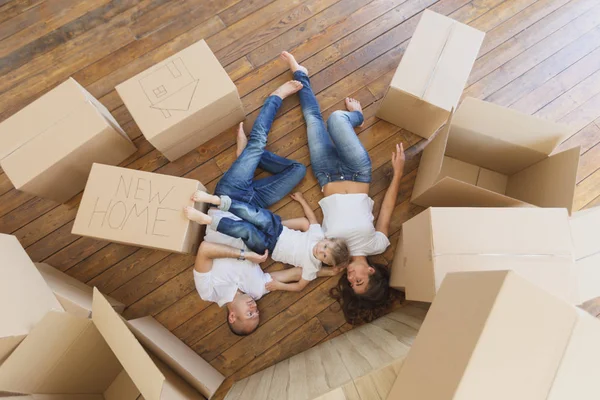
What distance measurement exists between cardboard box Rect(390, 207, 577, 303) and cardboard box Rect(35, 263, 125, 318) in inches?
44.2

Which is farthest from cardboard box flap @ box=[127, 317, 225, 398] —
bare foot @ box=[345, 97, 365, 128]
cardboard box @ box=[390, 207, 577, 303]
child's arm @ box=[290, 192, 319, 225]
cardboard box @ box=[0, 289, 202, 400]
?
bare foot @ box=[345, 97, 365, 128]

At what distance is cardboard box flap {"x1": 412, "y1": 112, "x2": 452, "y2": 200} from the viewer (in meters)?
1.31

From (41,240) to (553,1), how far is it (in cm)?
268

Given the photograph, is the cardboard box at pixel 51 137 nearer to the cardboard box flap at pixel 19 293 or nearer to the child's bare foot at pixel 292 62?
the cardboard box flap at pixel 19 293

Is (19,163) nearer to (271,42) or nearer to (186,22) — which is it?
(186,22)

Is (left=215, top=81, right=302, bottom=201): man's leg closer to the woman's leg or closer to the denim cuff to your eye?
the denim cuff

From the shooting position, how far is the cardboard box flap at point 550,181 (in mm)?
1178

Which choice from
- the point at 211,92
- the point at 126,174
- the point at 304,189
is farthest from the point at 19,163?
the point at 304,189

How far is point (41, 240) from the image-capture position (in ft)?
5.22

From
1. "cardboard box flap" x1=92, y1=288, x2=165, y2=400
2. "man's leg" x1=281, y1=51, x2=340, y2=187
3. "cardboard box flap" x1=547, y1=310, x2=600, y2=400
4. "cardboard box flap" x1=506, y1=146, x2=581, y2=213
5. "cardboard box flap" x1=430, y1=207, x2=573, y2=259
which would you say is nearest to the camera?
"cardboard box flap" x1=547, y1=310, x2=600, y2=400

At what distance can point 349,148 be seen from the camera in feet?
5.12

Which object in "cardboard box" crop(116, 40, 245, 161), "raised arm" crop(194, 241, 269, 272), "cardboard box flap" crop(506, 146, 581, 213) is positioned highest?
"cardboard box" crop(116, 40, 245, 161)

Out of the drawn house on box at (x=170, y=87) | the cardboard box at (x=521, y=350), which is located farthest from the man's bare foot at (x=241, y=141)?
the cardboard box at (x=521, y=350)

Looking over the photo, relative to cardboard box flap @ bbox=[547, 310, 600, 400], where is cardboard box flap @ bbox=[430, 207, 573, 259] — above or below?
above
